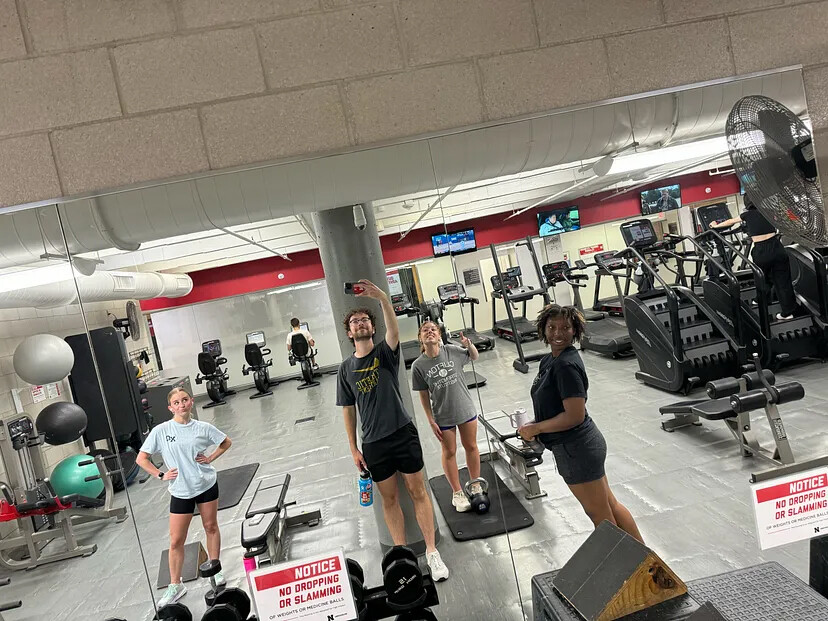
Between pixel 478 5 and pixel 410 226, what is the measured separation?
37.5 inches

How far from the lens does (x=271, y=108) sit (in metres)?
Result: 1.99

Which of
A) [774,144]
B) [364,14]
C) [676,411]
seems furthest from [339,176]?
[676,411]

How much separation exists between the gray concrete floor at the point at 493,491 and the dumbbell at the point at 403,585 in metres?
0.10

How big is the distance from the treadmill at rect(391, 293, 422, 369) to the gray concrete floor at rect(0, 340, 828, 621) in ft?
1.05

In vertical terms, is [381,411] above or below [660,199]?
below

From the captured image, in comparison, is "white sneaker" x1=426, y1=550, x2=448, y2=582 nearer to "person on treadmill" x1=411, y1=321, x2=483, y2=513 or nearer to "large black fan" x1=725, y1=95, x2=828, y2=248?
"person on treadmill" x1=411, y1=321, x2=483, y2=513

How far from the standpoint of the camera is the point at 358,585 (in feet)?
7.06

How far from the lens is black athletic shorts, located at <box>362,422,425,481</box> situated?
2.27 meters

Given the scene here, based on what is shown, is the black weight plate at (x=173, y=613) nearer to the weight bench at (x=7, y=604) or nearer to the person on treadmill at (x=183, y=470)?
the person on treadmill at (x=183, y=470)

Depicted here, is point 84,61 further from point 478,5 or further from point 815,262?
point 815,262

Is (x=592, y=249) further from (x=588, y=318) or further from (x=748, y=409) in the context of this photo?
(x=748, y=409)

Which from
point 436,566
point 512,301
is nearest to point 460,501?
point 436,566

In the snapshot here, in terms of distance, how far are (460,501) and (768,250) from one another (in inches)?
89.4

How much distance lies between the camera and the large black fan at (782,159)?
2250 mm
